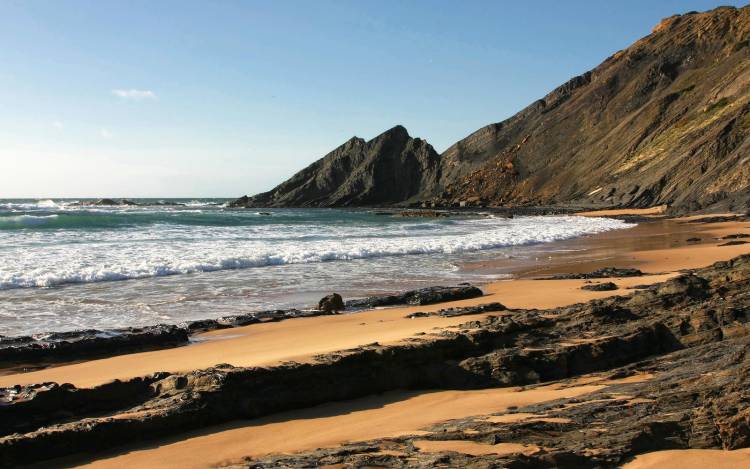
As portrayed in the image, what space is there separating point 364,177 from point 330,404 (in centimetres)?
9281

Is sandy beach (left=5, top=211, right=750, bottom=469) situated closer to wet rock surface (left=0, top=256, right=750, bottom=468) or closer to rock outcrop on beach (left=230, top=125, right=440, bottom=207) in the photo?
wet rock surface (left=0, top=256, right=750, bottom=468)

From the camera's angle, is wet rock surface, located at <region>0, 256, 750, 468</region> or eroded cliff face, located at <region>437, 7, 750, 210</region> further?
eroded cliff face, located at <region>437, 7, 750, 210</region>

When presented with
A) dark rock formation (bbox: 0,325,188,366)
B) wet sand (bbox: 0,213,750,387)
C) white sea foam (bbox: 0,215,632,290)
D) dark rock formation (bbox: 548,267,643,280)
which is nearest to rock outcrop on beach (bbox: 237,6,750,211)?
white sea foam (bbox: 0,215,632,290)

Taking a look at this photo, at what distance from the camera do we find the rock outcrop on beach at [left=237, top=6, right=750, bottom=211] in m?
48.2

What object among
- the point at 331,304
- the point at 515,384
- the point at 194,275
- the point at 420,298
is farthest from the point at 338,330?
the point at 194,275

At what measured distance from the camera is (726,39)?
7156 centimetres

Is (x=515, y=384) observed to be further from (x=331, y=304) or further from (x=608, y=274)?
(x=608, y=274)

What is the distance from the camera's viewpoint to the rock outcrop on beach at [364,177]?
96188 millimetres

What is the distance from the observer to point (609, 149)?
225 ft

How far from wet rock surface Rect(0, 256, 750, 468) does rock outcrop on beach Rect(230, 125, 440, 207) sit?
87.3 metres

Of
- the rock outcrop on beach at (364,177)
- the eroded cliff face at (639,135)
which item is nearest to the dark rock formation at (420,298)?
the eroded cliff face at (639,135)

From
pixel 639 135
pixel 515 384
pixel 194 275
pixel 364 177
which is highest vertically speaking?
pixel 639 135

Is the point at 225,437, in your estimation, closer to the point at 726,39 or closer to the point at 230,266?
the point at 230,266

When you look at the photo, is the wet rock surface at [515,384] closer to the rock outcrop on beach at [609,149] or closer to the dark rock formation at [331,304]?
the dark rock formation at [331,304]
